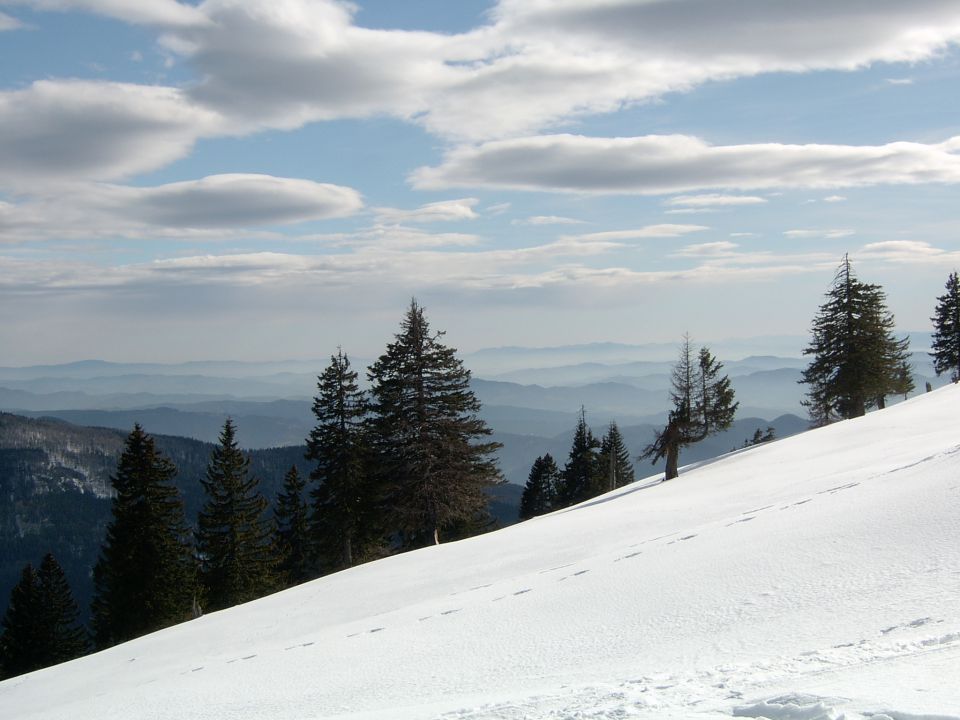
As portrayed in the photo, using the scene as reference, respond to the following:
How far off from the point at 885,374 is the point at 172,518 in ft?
135

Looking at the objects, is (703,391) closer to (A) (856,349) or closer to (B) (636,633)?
(A) (856,349)

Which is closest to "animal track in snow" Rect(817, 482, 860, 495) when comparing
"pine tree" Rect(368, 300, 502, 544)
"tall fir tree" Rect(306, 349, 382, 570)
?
"pine tree" Rect(368, 300, 502, 544)

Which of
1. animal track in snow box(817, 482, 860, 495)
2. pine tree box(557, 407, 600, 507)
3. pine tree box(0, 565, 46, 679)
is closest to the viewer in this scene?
animal track in snow box(817, 482, 860, 495)

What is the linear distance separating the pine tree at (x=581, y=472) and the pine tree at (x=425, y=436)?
96.6 feet

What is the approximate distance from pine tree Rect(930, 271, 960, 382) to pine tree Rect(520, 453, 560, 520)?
35.0m

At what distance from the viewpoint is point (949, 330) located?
2135 inches

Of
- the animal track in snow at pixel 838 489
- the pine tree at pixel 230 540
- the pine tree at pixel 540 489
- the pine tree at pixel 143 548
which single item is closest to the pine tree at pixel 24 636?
the pine tree at pixel 230 540

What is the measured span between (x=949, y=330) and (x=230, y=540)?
5390 centimetres

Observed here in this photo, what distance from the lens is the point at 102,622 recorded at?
4747 cm

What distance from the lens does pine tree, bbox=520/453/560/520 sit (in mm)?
71625

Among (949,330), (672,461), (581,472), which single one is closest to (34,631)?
(672,461)

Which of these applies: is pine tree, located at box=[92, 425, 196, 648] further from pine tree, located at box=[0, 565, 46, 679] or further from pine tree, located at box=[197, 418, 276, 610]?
pine tree, located at box=[0, 565, 46, 679]

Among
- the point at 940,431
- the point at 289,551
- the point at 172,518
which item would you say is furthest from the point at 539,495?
the point at 940,431

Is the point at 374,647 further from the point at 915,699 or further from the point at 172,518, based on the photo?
the point at 172,518
